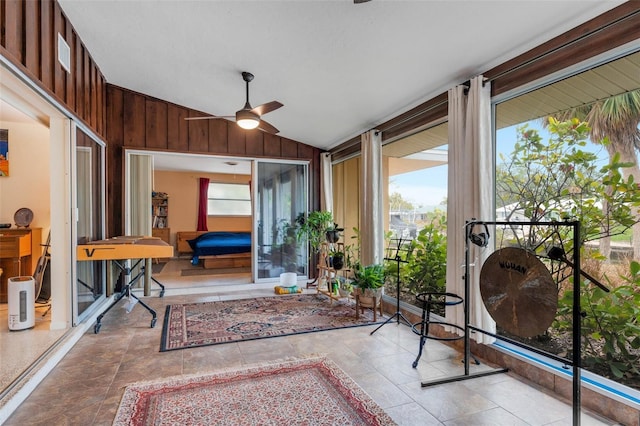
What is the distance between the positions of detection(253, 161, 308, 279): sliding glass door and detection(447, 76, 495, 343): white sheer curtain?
324cm

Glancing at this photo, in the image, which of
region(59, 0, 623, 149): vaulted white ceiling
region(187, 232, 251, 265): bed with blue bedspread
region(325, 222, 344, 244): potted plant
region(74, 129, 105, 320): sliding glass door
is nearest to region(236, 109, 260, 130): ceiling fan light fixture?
region(59, 0, 623, 149): vaulted white ceiling

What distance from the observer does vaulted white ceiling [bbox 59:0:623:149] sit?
2.19 meters

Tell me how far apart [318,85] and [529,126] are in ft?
6.71

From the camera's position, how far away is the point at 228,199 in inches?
374

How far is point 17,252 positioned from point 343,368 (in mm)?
4033

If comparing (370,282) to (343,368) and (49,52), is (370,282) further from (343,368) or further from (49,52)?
(49,52)

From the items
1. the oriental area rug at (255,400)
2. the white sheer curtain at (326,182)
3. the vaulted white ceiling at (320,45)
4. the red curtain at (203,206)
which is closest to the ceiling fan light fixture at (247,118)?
the vaulted white ceiling at (320,45)

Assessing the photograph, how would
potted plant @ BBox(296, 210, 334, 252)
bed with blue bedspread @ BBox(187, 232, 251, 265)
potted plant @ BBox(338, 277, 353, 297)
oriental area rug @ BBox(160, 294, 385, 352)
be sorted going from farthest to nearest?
bed with blue bedspread @ BBox(187, 232, 251, 265) < potted plant @ BBox(296, 210, 334, 252) < potted plant @ BBox(338, 277, 353, 297) < oriental area rug @ BBox(160, 294, 385, 352)

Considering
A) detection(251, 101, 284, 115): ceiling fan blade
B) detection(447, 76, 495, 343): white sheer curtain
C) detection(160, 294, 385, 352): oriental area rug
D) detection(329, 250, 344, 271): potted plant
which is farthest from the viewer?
detection(329, 250, 344, 271): potted plant

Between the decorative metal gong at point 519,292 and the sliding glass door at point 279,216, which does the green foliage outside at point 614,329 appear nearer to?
the decorative metal gong at point 519,292

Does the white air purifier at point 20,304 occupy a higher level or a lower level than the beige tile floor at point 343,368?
higher

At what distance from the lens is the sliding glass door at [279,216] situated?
5527 millimetres

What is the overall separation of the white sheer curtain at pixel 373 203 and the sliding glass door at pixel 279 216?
5.80 ft

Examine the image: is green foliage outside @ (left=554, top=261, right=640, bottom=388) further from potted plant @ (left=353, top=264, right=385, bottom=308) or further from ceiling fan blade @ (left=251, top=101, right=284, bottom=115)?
ceiling fan blade @ (left=251, top=101, right=284, bottom=115)
